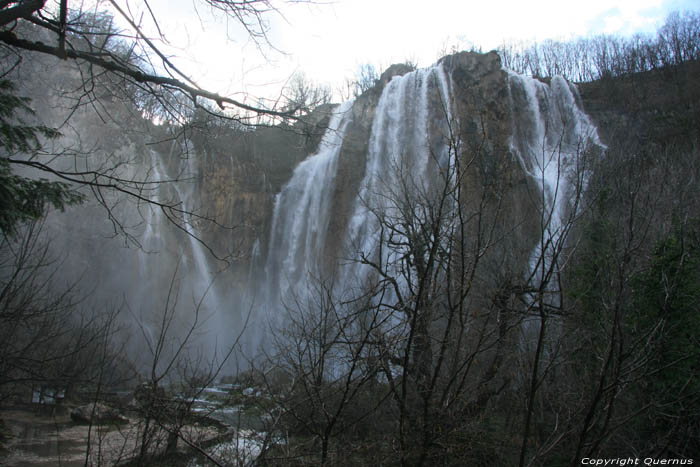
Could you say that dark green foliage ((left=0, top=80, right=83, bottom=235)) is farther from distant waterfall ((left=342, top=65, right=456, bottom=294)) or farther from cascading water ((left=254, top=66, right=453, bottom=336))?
distant waterfall ((left=342, top=65, right=456, bottom=294))

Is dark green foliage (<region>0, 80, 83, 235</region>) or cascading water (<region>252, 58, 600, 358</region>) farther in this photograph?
cascading water (<region>252, 58, 600, 358</region>)

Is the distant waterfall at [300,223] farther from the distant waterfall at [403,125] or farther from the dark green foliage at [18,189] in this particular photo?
the dark green foliage at [18,189]

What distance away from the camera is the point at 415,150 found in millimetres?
19391

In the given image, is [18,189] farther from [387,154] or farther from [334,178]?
[334,178]

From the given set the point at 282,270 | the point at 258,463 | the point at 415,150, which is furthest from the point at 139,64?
the point at 282,270

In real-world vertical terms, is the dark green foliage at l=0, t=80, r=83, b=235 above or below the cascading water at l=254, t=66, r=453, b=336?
below

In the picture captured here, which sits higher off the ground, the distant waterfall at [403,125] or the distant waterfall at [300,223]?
the distant waterfall at [403,125]

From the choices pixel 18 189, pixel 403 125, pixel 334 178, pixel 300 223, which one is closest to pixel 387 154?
pixel 403 125

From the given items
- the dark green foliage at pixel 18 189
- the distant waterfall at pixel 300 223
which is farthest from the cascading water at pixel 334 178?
the dark green foliage at pixel 18 189

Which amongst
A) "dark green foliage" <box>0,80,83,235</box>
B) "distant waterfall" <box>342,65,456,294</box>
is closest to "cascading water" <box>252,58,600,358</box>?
"distant waterfall" <box>342,65,456,294</box>

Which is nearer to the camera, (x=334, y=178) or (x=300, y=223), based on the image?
(x=334, y=178)

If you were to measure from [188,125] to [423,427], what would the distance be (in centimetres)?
238

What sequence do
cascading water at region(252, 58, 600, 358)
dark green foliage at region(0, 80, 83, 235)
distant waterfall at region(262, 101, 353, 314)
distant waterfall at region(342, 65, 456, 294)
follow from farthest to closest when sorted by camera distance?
distant waterfall at region(262, 101, 353, 314) < cascading water at region(252, 58, 600, 358) < distant waterfall at region(342, 65, 456, 294) < dark green foliage at region(0, 80, 83, 235)

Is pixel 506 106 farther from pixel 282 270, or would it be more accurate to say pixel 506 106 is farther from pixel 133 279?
pixel 133 279
